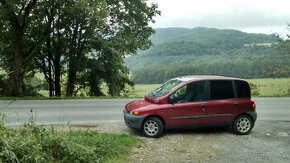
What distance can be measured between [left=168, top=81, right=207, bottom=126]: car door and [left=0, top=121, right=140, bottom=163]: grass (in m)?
1.86

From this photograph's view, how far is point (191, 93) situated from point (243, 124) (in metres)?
2.02

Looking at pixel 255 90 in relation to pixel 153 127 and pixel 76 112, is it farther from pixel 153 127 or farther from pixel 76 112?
pixel 153 127

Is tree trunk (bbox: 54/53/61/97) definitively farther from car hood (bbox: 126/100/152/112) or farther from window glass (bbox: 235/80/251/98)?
window glass (bbox: 235/80/251/98)

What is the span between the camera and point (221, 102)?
8.98 metres

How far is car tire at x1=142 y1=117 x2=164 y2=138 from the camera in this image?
8422 mm

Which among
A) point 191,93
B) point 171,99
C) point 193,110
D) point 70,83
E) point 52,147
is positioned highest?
point 70,83

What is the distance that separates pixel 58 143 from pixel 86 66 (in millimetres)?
19041

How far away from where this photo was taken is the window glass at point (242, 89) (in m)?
9.26

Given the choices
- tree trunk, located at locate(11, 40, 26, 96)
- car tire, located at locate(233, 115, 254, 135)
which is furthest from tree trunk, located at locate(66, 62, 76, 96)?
car tire, located at locate(233, 115, 254, 135)

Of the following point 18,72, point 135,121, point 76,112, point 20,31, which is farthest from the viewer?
point 20,31

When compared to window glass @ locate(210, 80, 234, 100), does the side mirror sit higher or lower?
lower

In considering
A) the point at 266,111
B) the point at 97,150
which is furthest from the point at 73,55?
the point at 97,150

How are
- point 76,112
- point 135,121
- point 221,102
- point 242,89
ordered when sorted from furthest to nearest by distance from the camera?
point 76,112, point 242,89, point 221,102, point 135,121

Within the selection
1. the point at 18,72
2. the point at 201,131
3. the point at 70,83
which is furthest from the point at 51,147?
the point at 70,83
